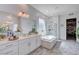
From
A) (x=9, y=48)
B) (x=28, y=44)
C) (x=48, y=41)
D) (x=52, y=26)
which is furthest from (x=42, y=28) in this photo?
(x=9, y=48)

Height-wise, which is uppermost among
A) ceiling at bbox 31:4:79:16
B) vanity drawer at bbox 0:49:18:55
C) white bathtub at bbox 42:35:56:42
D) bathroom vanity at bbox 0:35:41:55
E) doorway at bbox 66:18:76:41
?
ceiling at bbox 31:4:79:16

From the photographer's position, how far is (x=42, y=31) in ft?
6.98

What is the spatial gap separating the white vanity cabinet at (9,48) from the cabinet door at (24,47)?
85 mm

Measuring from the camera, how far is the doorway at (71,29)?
212 centimetres

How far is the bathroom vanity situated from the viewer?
75.5 inches

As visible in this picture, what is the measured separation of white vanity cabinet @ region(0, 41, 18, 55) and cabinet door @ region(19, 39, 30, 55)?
0.28 ft

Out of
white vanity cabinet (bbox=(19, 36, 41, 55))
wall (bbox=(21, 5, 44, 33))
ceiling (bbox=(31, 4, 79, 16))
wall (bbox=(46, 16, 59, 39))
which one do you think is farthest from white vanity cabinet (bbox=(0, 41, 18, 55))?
ceiling (bbox=(31, 4, 79, 16))

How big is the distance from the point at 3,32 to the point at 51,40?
1.00 m

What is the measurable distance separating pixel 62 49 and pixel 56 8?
0.85 m

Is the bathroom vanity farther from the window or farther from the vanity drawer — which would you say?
the window

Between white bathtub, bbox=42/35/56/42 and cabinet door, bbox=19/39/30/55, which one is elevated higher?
white bathtub, bbox=42/35/56/42

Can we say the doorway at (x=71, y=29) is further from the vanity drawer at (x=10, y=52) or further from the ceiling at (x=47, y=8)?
the vanity drawer at (x=10, y=52)

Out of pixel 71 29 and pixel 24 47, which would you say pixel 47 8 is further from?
pixel 24 47
